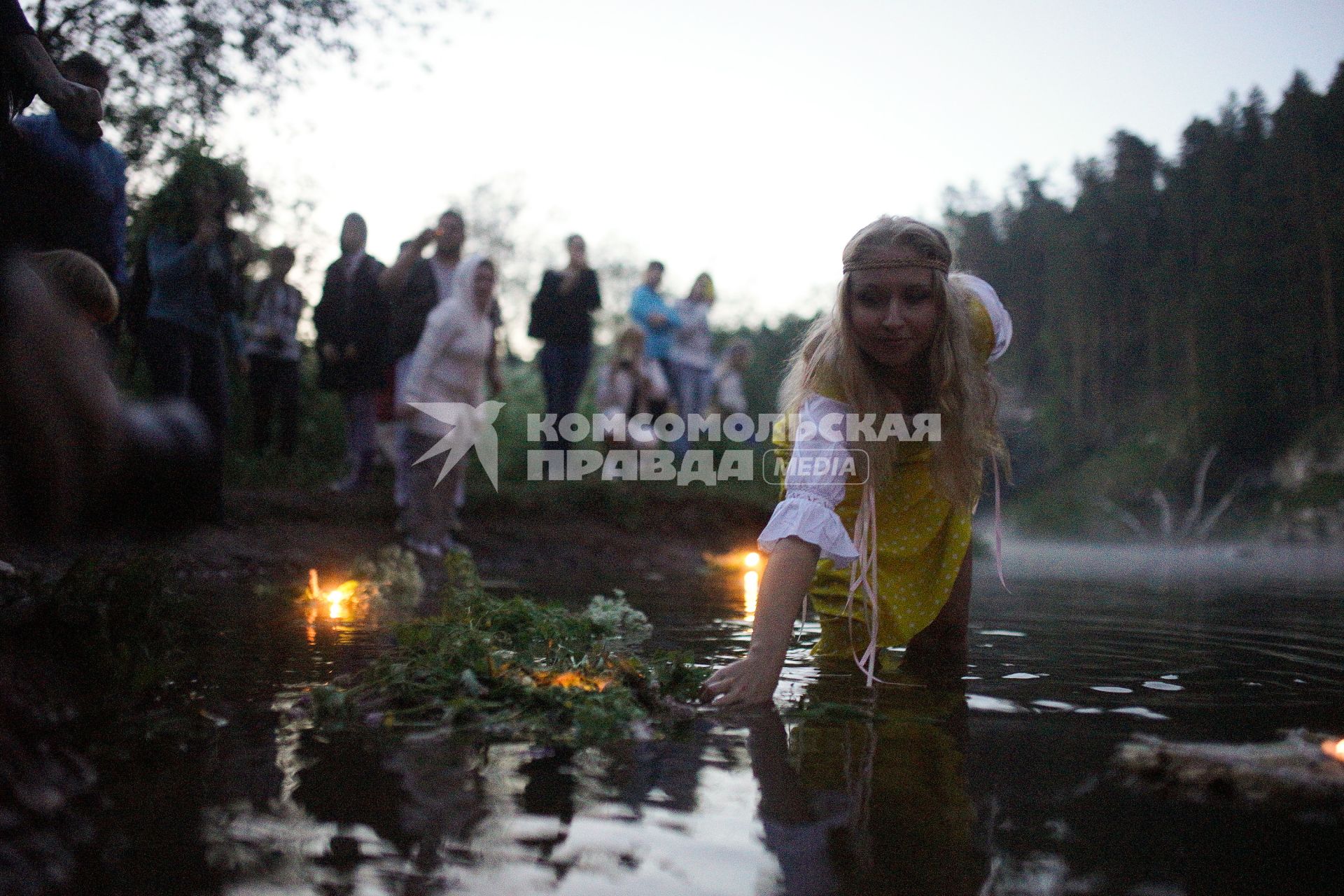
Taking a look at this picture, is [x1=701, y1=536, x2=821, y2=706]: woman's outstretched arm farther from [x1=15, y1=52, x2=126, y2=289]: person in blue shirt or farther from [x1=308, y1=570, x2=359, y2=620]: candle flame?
[x1=15, y1=52, x2=126, y2=289]: person in blue shirt

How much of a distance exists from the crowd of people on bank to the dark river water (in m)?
0.63

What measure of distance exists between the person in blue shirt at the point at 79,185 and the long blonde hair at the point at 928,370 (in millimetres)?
2463

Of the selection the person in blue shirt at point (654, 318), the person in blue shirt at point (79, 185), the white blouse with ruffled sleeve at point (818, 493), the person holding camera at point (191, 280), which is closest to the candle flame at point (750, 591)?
the white blouse with ruffled sleeve at point (818, 493)

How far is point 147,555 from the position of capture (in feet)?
9.48

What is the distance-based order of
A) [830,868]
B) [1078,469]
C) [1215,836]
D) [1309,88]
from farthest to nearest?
1. [1078,469]
2. [1309,88]
3. [1215,836]
4. [830,868]

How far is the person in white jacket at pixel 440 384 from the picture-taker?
7996 millimetres

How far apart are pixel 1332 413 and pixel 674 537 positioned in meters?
21.6

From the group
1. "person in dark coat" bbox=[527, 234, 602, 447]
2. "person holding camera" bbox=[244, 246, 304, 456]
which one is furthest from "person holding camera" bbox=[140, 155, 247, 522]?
"person in dark coat" bbox=[527, 234, 602, 447]

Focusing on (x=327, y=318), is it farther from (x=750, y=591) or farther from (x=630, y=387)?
(x=750, y=591)

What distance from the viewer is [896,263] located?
3.20 meters

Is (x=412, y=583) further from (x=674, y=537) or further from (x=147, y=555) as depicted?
(x=674, y=537)

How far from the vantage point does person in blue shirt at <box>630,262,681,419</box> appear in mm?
11438

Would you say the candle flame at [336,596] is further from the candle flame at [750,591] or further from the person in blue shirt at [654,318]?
Answer: the person in blue shirt at [654,318]


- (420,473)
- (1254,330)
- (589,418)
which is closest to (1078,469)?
(1254,330)
